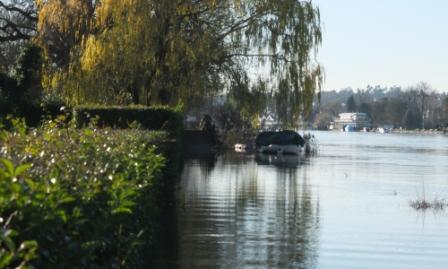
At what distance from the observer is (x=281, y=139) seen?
53750mm

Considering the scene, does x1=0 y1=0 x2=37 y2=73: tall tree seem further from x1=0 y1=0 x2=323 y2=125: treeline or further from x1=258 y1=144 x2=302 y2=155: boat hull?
x1=258 y1=144 x2=302 y2=155: boat hull

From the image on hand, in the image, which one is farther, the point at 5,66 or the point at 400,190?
the point at 5,66

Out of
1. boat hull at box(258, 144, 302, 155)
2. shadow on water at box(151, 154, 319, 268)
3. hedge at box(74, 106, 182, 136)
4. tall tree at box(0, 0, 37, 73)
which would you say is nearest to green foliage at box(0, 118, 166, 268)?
shadow on water at box(151, 154, 319, 268)

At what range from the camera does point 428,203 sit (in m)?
21.3

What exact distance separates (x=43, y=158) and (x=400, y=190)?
20.2 meters

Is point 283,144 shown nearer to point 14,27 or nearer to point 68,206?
point 14,27

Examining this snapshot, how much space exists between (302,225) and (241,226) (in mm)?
1323

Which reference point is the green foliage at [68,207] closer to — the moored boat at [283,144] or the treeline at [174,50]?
the treeline at [174,50]

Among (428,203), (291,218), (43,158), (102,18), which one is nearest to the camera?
(43,158)

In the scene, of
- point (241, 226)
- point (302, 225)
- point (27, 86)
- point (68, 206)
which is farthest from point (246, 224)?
point (27, 86)

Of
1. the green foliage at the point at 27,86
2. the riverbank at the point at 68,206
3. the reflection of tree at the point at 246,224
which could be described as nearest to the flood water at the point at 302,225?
the reflection of tree at the point at 246,224

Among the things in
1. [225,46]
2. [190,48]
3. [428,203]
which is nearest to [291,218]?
[428,203]

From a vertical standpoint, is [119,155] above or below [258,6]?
below

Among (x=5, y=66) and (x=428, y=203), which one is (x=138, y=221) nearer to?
(x=428, y=203)
